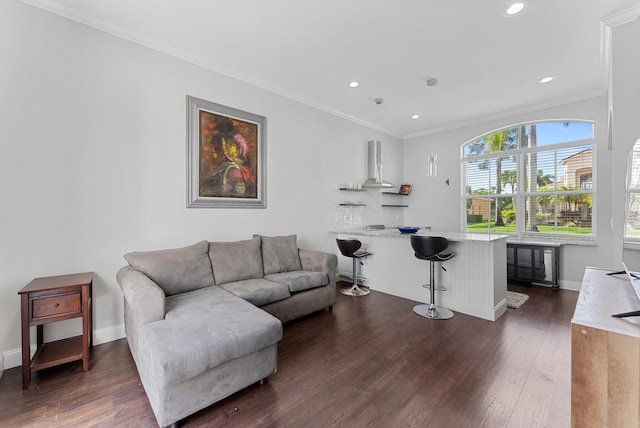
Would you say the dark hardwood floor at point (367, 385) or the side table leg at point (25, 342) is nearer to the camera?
the dark hardwood floor at point (367, 385)

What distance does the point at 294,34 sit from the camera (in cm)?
282

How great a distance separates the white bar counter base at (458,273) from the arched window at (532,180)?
6.82ft

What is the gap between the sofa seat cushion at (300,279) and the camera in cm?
309

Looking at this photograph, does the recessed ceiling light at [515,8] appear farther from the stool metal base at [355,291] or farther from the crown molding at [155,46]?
the stool metal base at [355,291]

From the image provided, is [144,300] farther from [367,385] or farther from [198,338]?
[367,385]

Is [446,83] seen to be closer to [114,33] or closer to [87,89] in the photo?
[114,33]

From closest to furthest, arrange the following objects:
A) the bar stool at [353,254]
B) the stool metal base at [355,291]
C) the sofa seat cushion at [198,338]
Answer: the sofa seat cushion at [198,338] → the bar stool at [353,254] → the stool metal base at [355,291]

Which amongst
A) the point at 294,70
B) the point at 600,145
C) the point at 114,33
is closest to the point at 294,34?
the point at 294,70

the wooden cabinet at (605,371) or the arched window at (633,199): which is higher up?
the arched window at (633,199)

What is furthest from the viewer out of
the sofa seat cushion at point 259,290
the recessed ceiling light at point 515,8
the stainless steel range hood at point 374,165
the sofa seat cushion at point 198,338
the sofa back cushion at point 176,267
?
the stainless steel range hood at point 374,165

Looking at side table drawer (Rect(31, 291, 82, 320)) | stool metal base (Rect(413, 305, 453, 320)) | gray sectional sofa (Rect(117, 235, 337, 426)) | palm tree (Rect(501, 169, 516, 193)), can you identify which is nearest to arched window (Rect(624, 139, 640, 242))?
stool metal base (Rect(413, 305, 453, 320))

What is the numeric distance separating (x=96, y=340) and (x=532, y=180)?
22.0 feet

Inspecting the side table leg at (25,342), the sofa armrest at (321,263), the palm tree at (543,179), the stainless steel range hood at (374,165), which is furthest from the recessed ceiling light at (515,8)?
the side table leg at (25,342)

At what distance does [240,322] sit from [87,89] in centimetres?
264
